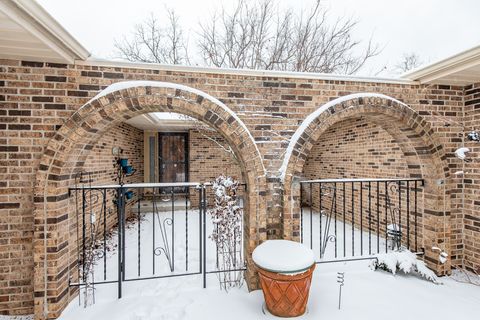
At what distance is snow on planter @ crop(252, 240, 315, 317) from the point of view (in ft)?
7.47

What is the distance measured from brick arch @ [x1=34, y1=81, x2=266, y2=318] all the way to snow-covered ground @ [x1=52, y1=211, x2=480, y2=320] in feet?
1.35

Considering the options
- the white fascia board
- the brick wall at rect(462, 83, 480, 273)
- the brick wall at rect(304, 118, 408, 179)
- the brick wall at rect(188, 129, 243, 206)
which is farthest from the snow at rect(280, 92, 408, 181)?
the brick wall at rect(188, 129, 243, 206)

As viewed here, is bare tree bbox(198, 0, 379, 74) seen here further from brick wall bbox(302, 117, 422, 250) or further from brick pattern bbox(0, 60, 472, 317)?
brick pattern bbox(0, 60, 472, 317)

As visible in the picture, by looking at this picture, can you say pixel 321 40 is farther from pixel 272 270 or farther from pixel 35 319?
pixel 35 319

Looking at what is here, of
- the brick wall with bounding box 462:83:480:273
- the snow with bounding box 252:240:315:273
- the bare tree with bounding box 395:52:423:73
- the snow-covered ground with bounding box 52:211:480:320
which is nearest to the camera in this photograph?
the snow with bounding box 252:240:315:273

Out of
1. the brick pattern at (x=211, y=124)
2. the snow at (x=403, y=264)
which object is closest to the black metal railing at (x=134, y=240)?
the brick pattern at (x=211, y=124)

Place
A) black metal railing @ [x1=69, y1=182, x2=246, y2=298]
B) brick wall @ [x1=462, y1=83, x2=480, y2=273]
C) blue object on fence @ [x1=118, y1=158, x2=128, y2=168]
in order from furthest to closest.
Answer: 1. blue object on fence @ [x1=118, y1=158, x2=128, y2=168]
2. brick wall @ [x1=462, y1=83, x2=480, y2=273]
3. black metal railing @ [x1=69, y1=182, x2=246, y2=298]

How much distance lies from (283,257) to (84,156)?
8.45ft

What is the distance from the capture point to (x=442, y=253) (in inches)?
123

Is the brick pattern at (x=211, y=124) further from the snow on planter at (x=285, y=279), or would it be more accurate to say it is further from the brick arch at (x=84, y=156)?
the snow on planter at (x=285, y=279)

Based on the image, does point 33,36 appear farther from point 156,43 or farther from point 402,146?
point 156,43

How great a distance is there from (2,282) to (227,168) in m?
6.15

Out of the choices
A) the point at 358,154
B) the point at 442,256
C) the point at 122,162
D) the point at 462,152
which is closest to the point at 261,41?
the point at 358,154

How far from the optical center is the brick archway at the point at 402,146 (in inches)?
115
